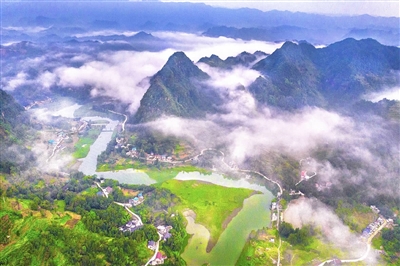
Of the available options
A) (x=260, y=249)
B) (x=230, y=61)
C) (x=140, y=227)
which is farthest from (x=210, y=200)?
(x=230, y=61)

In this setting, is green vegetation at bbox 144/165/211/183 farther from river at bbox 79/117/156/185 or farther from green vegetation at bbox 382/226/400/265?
green vegetation at bbox 382/226/400/265

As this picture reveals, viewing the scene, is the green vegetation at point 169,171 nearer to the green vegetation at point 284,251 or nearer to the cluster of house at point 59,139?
the green vegetation at point 284,251

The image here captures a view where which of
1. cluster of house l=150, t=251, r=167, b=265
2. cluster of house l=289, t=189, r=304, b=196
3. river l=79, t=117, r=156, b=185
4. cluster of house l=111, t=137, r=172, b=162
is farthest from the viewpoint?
cluster of house l=111, t=137, r=172, b=162

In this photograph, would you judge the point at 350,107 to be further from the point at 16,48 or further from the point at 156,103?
the point at 16,48

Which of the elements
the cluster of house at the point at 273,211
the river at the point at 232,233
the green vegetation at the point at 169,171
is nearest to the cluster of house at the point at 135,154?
the green vegetation at the point at 169,171

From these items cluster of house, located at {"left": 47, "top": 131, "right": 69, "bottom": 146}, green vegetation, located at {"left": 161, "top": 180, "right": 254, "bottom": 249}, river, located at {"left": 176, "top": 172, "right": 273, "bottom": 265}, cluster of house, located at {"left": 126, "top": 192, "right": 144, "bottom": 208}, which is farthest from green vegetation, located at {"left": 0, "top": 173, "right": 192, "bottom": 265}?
cluster of house, located at {"left": 47, "top": 131, "right": 69, "bottom": 146}
